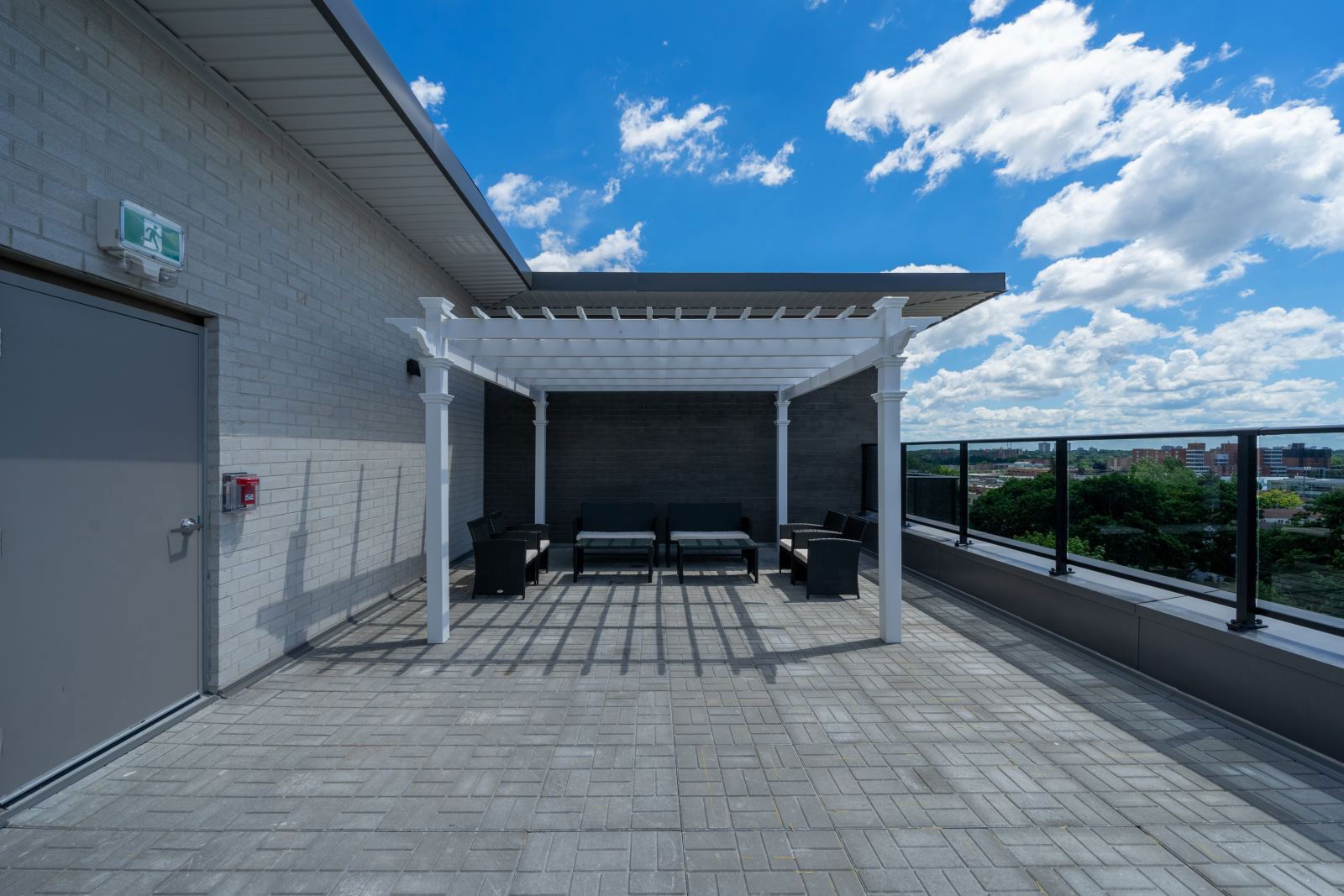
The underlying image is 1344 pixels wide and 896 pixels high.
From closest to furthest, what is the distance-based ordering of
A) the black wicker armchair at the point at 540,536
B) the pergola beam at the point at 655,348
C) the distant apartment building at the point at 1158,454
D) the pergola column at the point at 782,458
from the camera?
1. the distant apartment building at the point at 1158,454
2. the pergola beam at the point at 655,348
3. the black wicker armchair at the point at 540,536
4. the pergola column at the point at 782,458

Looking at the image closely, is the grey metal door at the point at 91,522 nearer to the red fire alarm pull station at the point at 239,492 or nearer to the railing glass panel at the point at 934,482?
the red fire alarm pull station at the point at 239,492

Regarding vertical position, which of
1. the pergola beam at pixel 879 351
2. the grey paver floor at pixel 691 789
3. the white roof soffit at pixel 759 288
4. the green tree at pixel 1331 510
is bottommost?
the grey paver floor at pixel 691 789

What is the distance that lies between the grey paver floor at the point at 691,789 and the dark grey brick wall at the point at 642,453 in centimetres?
557

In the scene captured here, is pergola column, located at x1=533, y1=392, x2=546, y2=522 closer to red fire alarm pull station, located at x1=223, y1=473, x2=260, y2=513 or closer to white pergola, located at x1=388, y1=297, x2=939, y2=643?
white pergola, located at x1=388, y1=297, x2=939, y2=643

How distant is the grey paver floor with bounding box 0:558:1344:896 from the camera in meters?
2.18

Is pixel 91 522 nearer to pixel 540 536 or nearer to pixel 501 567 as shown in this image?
pixel 501 567

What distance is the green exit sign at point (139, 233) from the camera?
9.61ft

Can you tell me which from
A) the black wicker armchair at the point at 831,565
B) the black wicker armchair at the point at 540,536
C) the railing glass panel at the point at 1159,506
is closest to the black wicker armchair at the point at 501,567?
the black wicker armchair at the point at 540,536

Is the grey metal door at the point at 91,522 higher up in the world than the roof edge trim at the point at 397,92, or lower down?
lower down

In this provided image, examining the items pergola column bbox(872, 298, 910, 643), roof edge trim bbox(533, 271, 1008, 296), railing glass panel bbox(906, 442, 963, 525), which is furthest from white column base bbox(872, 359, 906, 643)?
roof edge trim bbox(533, 271, 1008, 296)

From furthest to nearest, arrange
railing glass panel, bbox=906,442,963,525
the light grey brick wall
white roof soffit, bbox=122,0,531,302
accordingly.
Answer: railing glass panel, bbox=906,442,963,525, white roof soffit, bbox=122,0,531,302, the light grey brick wall

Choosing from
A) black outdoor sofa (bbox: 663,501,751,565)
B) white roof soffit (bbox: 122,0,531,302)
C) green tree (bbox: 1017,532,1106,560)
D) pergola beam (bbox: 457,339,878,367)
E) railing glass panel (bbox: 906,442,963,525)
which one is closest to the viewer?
white roof soffit (bbox: 122,0,531,302)

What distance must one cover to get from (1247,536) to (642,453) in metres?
7.88

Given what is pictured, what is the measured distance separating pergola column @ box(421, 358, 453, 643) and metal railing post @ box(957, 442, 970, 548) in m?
6.02
